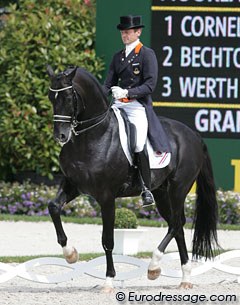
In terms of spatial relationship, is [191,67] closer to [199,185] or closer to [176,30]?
[176,30]

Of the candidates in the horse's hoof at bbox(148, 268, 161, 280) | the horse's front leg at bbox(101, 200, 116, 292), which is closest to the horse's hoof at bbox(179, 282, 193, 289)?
the horse's hoof at bbox(148, 268, 161, 280)

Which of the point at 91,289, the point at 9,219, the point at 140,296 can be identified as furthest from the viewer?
the point at 9,219

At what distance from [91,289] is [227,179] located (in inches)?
262

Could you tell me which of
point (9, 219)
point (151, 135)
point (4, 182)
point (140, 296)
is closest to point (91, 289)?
point (140, 296)

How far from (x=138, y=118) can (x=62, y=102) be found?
0.96m

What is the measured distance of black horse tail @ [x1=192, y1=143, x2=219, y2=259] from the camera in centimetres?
943

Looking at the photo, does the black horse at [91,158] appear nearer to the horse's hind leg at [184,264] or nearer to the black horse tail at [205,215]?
the horse's hind leg at [184,264]

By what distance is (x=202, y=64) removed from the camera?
48.3ft

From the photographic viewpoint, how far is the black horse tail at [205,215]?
9.43 metres

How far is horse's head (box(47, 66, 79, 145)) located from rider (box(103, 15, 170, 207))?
657 mm

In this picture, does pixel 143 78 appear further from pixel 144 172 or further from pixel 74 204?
pixel 74 204

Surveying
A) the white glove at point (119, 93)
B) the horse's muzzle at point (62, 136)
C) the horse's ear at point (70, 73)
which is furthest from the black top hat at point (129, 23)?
the horse's muzzle at point (62, 136)

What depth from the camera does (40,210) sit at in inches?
603

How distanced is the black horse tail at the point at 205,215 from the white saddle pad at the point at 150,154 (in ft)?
2.29
